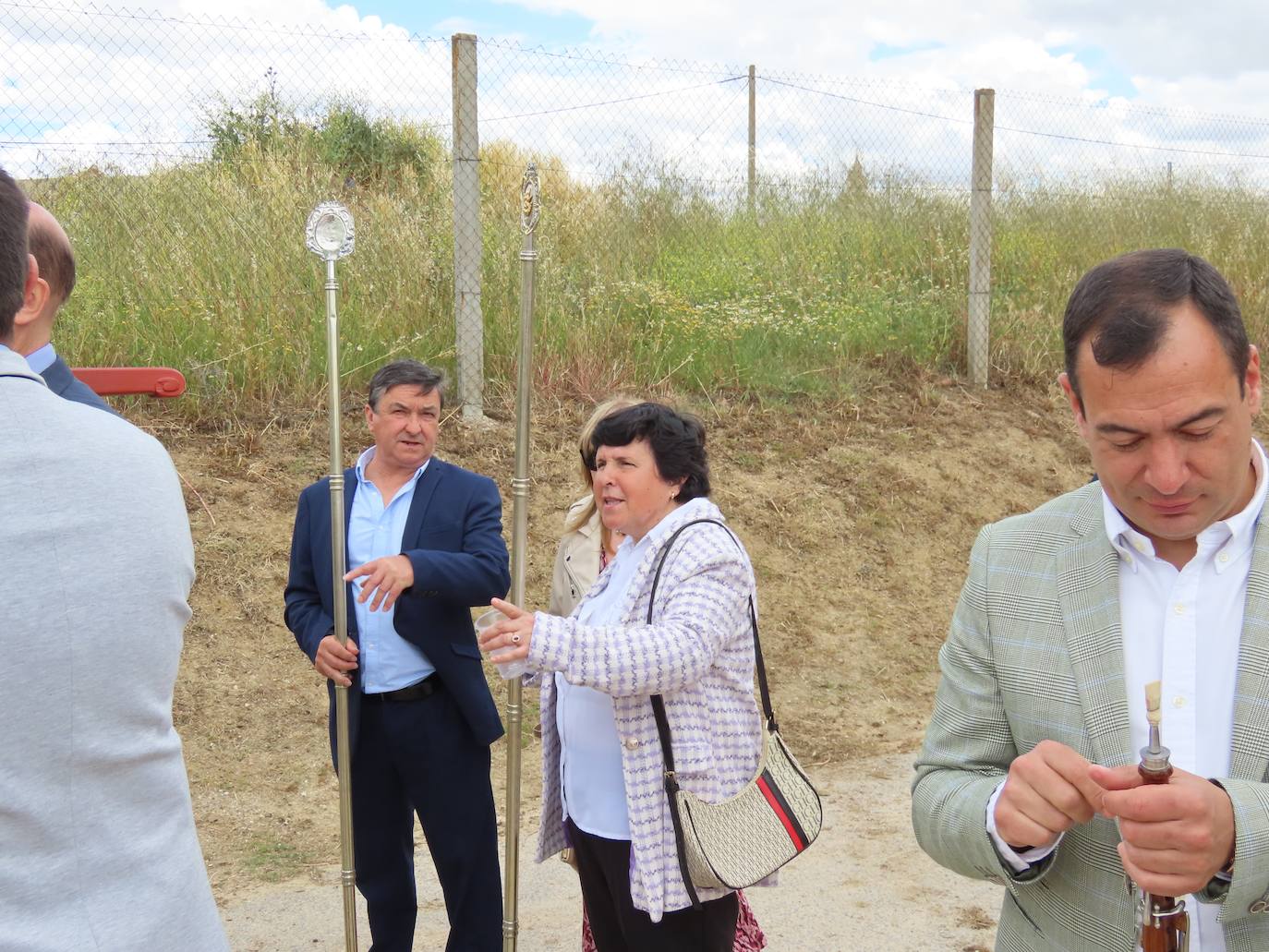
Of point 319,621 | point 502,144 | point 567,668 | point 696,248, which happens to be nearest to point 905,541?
point 696,248

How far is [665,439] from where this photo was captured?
3314mm

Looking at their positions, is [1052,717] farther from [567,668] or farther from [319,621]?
[319,621]

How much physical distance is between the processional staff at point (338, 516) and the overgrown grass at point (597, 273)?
12.6 ft

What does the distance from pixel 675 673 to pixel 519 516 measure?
69 centimetres

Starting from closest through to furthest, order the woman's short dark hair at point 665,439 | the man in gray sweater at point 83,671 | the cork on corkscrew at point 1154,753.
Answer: the cork on corkscrew at point 1154,753 < the man in gray sweater at point 83,671 < the woman's short dark hair at point 665,439

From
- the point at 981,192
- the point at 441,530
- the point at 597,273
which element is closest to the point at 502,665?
the point at 441,530

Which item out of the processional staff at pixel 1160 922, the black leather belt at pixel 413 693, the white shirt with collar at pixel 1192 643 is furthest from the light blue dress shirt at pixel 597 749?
the processional staff at pixel 1160 922

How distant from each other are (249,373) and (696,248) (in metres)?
3.82

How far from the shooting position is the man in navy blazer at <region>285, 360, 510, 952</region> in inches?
147

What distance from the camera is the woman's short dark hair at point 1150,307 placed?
63.7 inches

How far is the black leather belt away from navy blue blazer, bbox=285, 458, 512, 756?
4 centimetres

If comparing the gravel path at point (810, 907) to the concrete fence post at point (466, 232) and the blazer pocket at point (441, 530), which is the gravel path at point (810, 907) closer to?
the blazer pocket at point (441, 530)

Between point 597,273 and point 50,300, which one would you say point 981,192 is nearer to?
point 597,273

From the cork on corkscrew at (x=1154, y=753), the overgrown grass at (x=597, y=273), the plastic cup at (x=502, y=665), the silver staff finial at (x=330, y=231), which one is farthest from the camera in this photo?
the overgrown grass at (x=597, y=273)
